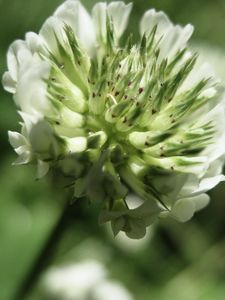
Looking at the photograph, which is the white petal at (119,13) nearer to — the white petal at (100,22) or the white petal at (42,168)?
the white petal at (100,22)

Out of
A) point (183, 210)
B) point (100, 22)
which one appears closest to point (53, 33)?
point (100, 22)

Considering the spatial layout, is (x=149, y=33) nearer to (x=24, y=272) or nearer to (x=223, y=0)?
(x=24, y=272)

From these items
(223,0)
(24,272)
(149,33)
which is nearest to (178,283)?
(24,272)

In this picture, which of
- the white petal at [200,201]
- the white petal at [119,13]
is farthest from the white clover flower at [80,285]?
the white petal at [119,13]

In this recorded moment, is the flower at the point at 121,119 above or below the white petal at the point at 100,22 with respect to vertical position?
below

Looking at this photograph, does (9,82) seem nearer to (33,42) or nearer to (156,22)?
(33,42)

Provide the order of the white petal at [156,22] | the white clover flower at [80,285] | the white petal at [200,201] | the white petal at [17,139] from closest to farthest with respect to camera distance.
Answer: the white petal at [17,139], the white petal at [200,201], the white petal at [156,22], the white clover flower at [80,285]

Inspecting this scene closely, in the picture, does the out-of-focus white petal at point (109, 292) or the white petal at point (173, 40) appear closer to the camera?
the white petal at point (173, 40)

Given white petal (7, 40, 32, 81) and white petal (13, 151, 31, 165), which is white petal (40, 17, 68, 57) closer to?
white petal (7, 40, 32, 81)
